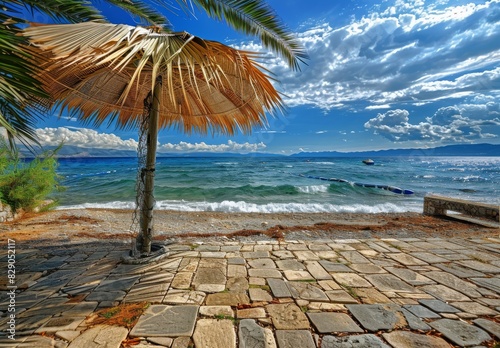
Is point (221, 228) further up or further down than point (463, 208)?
further down

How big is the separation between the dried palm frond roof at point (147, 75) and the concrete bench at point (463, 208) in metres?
6.86

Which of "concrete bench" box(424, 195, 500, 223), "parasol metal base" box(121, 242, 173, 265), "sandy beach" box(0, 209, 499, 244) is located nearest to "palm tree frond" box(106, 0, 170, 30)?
"parasol metal base" box(121, 242, 173, 265)

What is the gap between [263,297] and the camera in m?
2.57

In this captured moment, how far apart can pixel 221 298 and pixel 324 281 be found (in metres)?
1.26

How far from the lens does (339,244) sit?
4.38 metres

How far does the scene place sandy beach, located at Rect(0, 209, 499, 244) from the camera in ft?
18.1

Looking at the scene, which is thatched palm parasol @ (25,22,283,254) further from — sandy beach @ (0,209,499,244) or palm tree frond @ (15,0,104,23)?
sandy beach @ (0,209,499,244)

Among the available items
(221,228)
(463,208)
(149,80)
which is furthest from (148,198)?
(463,208)

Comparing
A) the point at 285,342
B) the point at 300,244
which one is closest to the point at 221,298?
the point at 285,342

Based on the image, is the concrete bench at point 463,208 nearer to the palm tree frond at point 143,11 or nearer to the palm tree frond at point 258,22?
the palm tree frond at point 258,22

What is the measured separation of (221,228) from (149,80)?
178 inches

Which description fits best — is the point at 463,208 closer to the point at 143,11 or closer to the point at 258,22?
the point at 258,22

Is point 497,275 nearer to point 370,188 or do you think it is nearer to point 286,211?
point 286,211

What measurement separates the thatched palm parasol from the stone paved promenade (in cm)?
97
